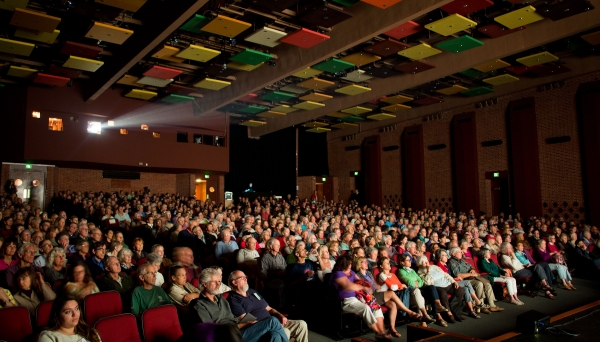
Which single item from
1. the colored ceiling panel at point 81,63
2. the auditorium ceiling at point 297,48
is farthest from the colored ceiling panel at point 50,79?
the colored ceiling panel at point 81,63

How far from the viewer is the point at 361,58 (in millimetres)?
10016

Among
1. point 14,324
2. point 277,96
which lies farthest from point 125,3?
point 277,96

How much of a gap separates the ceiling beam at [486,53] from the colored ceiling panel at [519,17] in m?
0.73

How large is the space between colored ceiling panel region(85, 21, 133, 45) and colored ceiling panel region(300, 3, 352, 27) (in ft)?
10.5

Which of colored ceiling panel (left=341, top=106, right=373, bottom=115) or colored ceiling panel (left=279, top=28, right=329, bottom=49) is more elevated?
colored ceiling panel (left=279, top=28, right=329, bottom=49)

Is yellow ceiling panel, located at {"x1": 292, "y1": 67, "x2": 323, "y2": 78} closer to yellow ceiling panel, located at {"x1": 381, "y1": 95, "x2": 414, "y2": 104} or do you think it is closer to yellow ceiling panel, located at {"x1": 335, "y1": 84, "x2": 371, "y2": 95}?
yellow ceiling panel, located at {"x1": 335, "y1": 84, "x2": 371, "y2": 95}

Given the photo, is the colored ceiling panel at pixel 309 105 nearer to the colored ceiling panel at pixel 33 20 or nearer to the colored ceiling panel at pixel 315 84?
the colored ceiling panel at pixel 315 84

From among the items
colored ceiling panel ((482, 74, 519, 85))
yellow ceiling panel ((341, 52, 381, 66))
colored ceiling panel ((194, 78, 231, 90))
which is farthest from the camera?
colored ceiling panel ((482, 74, 519, 85))

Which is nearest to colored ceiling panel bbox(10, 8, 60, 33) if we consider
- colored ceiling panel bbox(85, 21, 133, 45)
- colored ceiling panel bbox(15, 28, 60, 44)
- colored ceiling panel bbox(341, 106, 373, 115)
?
colored ceiling panel bbox(15, 28, 60, 44)

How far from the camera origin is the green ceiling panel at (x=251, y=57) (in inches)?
366

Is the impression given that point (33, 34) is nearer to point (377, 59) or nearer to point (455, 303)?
point (377, 59)

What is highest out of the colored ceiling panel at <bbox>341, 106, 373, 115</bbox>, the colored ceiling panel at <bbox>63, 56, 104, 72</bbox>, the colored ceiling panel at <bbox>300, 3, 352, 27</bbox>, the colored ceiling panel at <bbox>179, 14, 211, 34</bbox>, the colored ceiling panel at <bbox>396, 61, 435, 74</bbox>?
the colored ceiling panel at <bbox>179, 14, 211, 34</bbox>

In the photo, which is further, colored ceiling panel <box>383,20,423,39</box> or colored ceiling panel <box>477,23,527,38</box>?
colored ceiling panel <box>477,23,527,38</box>

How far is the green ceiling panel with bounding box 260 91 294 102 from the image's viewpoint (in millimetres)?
12670
